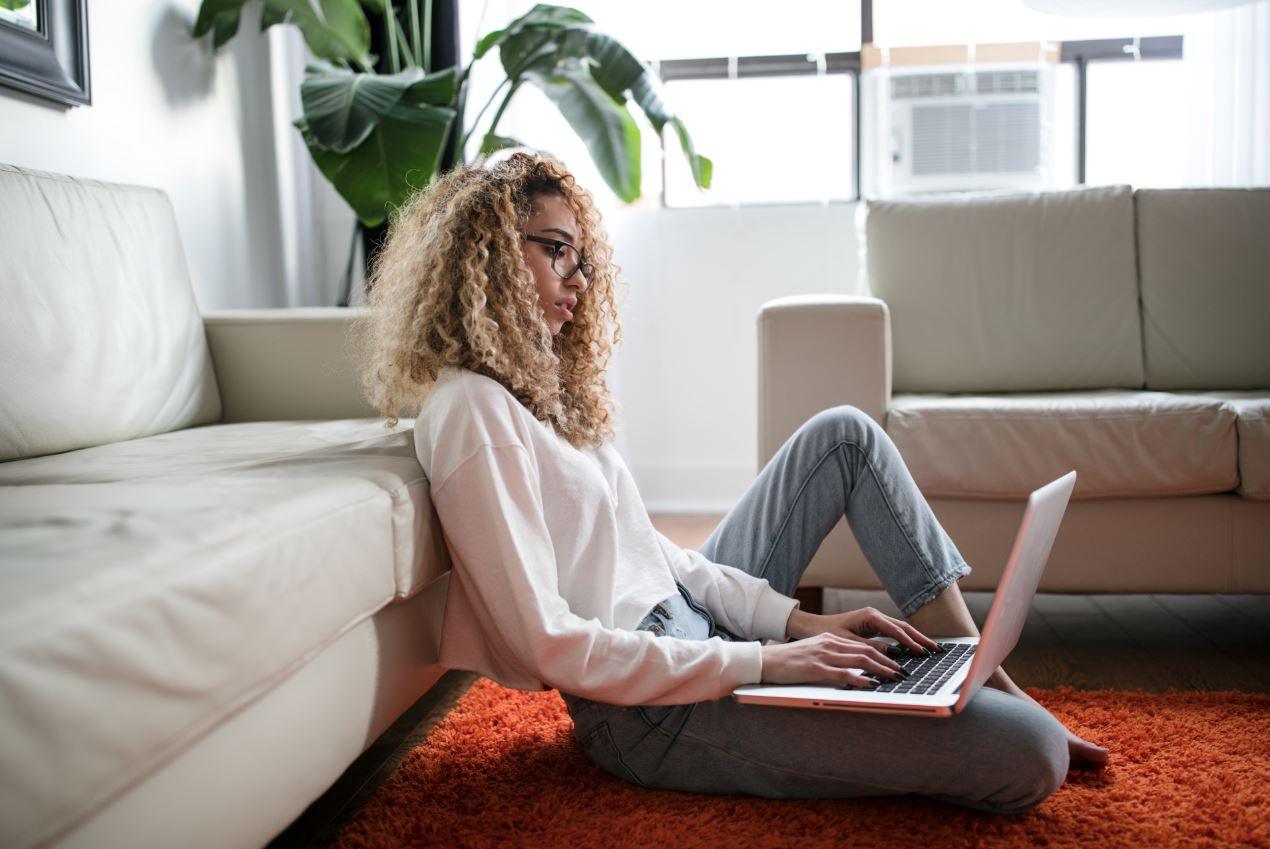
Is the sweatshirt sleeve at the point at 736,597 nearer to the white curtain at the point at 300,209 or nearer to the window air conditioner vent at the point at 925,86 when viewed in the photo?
the white curtain at the point at 300,209

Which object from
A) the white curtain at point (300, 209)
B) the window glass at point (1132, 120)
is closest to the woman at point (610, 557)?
the white curtain at point (300, 209)

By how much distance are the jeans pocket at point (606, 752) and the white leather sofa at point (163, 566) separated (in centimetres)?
22

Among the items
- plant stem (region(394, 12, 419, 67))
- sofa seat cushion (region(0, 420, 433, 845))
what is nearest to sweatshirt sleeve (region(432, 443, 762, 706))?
sofa seat cushion (region(0, 420, 433, 845))

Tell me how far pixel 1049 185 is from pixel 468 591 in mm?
2868

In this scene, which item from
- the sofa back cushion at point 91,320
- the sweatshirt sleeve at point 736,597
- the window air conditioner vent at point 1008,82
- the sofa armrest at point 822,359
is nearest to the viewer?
the sweatshirt sleeve at point 736,597

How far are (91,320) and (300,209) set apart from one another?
1710 mm

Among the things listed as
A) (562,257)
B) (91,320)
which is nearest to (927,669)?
(562,257)

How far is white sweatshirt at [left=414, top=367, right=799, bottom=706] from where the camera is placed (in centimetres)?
106

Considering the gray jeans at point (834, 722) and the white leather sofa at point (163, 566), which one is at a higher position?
the white leather sofa at point (163, 566)

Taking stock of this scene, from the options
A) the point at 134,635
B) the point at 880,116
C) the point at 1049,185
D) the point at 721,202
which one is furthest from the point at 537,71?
the point at 134,635

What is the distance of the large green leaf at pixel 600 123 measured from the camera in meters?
2.76

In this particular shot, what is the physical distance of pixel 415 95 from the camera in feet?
8.38

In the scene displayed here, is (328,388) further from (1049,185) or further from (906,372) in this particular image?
(1049,185)

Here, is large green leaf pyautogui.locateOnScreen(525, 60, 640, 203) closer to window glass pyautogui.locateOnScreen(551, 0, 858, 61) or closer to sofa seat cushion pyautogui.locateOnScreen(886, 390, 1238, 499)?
window glass pyautogui.locateOnScreen(551, 0, 858, 61)
